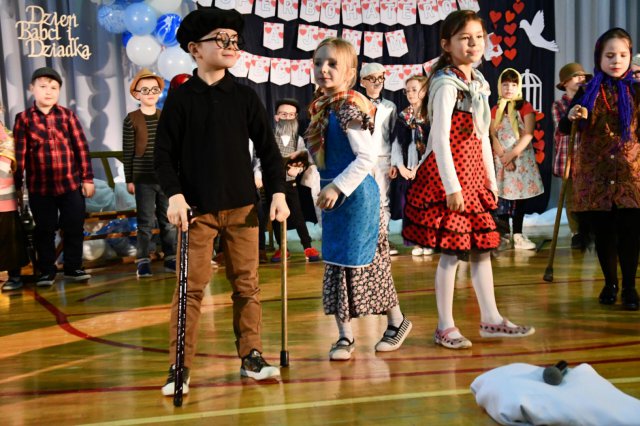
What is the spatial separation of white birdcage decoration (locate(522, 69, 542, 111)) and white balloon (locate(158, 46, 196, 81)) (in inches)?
135

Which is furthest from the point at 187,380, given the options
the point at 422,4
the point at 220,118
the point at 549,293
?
the point at 422,4

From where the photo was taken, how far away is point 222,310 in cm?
438

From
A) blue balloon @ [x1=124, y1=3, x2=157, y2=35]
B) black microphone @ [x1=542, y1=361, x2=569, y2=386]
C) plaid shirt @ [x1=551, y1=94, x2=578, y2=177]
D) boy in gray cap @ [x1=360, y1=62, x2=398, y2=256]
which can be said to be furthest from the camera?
blue balloon @ [x1=124, y1=3, x2=157, y2=35]

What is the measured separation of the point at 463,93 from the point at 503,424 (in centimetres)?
139

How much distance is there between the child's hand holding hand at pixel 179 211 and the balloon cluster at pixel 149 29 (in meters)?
3.99

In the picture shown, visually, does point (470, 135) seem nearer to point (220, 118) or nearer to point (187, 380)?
point (220, 118)

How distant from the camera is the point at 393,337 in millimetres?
3410

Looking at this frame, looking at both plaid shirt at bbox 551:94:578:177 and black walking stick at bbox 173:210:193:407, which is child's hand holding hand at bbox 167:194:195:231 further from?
plaid shirt at bbox 551:94:578:177

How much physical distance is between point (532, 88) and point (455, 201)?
5.38 meters

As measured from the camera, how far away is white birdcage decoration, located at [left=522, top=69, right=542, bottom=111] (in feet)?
27.0

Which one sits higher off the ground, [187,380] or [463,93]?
[463,93]

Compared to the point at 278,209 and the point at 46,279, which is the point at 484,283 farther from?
the point at 46,279

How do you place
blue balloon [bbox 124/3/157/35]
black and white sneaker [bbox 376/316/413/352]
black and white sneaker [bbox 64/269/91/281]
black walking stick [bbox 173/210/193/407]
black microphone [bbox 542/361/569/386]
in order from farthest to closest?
blue balloon [bbox 124/3/157/35] < black and white sneaker [bbox 64/269/91/281] < black and white sneaker [bbox 376/316/413/352] < black walking stick [bbox 173/210/193/407] < black microphone [bbox 542/361/569/386]

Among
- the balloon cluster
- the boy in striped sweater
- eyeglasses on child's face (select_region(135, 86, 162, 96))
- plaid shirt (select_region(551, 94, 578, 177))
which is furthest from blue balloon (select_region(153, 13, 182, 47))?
plaid shirt (select_region(551, 94, 578, 177))
